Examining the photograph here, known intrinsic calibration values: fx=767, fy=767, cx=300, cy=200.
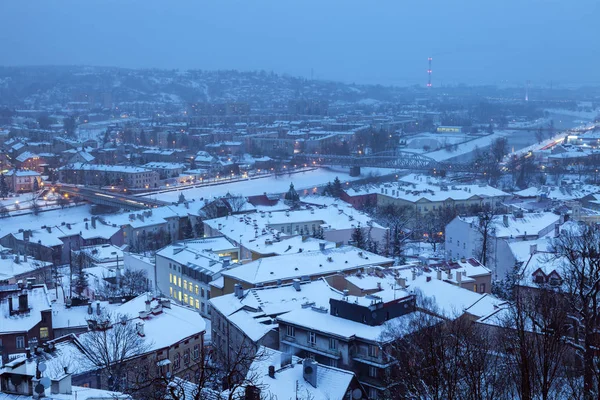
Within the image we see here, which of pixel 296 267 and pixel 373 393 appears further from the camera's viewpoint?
pixel 296 267

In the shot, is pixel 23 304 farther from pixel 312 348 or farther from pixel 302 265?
pixel 302 265

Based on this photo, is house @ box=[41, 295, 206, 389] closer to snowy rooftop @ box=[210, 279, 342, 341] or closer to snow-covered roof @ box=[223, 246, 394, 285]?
snowy rooftop @ box=[210, 279, 342, 341]

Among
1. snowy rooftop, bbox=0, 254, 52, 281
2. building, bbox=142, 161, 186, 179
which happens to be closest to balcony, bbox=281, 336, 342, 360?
snowy rooftop, bbox=0, 254, 52, 281

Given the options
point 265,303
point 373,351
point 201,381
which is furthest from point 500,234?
point 201,381

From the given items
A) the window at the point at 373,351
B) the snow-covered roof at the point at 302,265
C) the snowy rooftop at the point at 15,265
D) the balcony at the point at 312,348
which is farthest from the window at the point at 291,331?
the snowy rooftop at the point at 15,265

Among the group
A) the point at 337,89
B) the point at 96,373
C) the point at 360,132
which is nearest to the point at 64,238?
the point at 96,373

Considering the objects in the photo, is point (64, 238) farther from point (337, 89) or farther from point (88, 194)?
point (337, 89)
